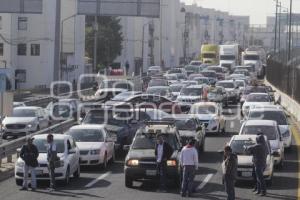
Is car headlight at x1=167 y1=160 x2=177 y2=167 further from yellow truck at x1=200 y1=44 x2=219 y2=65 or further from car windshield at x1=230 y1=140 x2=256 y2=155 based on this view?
yellow truck at x1=200 y1=44 x2=219 y2=65

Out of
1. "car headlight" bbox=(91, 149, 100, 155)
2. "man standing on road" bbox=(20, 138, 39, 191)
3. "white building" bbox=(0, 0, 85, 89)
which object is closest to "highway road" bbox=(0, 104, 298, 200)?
"man standing on road" bbox=(20, 138, 39, 191)

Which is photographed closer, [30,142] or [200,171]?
[30,142]

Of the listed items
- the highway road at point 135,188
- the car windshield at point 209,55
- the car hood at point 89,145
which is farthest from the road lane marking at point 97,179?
the car windshield at point 209,55

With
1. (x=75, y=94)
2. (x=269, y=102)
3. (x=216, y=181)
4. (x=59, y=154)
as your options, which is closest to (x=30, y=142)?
(x=59, y=154)

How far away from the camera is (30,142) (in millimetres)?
22297

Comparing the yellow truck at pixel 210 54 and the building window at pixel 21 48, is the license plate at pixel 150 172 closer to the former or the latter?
the building window at pixel 21 48

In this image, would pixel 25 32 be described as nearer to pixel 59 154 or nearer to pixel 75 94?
pixel 75 94

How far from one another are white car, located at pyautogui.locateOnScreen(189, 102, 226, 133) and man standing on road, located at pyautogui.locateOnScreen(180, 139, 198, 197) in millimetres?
16764

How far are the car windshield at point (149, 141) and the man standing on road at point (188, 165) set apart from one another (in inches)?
86.4

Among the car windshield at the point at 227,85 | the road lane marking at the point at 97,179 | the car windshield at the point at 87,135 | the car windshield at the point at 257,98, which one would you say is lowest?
the road lane marking at the point at 97,179

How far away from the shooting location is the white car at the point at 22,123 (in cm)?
3806

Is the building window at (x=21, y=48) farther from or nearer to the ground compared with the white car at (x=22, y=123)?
farther from the ground

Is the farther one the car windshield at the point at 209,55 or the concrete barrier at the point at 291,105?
the car windshield at the point at 209,55

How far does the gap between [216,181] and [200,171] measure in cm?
217
